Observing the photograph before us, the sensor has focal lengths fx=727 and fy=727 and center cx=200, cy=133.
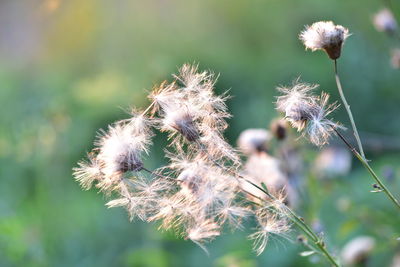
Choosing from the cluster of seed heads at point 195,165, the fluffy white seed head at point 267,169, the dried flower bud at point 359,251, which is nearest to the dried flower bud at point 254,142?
the fluffy white seed head at point 267,169

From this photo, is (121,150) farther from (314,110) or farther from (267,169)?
(267,169)

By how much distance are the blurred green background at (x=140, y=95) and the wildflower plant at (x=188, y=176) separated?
0.80 meters

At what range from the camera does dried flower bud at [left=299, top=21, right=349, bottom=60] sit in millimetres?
1156

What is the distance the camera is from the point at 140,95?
2.89m

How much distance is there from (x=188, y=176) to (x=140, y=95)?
6.08 ft

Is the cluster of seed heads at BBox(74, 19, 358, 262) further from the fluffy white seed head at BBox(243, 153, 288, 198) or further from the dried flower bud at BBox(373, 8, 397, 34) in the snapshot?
the dried flower bud at BBox(373, 8, 397, 34)

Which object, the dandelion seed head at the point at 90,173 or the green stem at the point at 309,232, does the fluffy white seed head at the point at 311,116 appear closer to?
the green stem at the point at 309,232

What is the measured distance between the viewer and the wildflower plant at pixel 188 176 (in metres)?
1.06

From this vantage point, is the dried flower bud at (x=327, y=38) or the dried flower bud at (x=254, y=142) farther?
the dried flower bud at (x=254, y=142)

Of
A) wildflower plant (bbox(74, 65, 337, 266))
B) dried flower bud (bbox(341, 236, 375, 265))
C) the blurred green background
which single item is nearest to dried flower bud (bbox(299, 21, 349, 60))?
wildflower plant (bbox(74, 65, 337, 266))

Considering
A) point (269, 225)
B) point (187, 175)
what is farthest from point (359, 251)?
point (187, 175)

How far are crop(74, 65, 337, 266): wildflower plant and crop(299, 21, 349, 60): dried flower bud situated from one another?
13 cm

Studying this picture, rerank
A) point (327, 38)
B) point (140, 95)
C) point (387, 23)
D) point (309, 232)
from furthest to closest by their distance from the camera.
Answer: point (140, 95)
point (387, 23)
point (327, 38)
point (309, 232)

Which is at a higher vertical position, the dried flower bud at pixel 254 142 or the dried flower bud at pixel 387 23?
the dried flower bud at pixel 387 23
